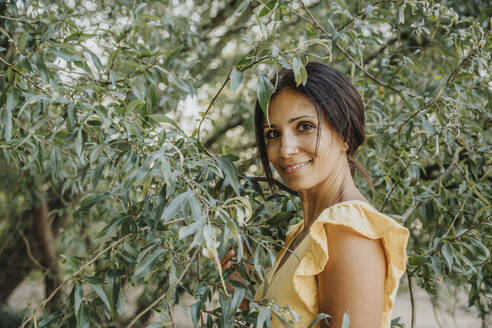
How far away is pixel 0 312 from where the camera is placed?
3.48 meters

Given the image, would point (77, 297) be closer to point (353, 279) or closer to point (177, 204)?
point (177, 204)

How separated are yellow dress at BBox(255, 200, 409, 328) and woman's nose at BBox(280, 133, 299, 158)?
237 millimetres

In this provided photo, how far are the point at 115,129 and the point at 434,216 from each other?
1.36 meters

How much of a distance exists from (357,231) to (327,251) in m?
0.10

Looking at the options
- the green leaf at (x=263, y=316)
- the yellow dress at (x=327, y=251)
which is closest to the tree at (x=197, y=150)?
the green leaf at (x=263, y=316)

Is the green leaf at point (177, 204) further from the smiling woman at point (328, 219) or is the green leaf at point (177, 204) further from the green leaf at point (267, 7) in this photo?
the green leaf at point (267, 7)

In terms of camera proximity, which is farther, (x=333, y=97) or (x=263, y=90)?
(x=333, y=97)

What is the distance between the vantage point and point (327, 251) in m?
1.14

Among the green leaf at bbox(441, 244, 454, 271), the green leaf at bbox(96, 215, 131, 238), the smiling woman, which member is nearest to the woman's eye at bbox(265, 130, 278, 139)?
the smiling woman

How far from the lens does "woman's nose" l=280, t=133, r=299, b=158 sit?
1.33 m

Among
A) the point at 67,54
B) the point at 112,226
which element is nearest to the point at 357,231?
the point at 112,226

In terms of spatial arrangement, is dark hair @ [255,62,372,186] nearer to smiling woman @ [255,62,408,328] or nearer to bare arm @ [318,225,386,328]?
smiling woman @ [255,62,408,328]

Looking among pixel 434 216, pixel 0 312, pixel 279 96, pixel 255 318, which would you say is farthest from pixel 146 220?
pixel 0 312

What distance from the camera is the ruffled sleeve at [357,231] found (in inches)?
44.3
